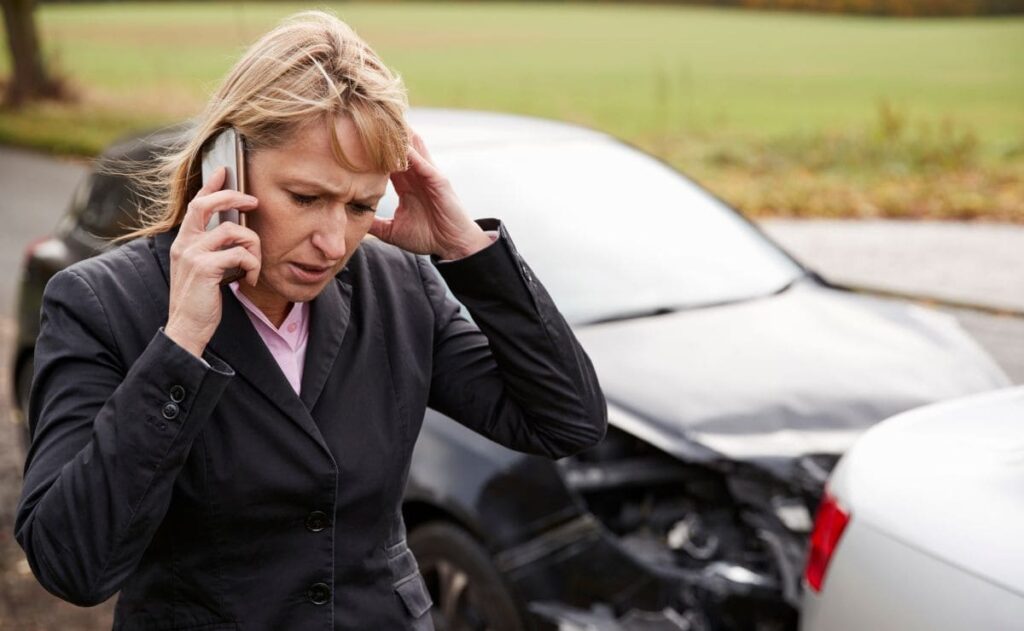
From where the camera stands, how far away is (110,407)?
5.46 feet

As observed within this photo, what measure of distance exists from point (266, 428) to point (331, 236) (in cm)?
30

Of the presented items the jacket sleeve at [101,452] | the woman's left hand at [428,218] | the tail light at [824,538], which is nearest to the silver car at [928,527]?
the tail light at [824,538]

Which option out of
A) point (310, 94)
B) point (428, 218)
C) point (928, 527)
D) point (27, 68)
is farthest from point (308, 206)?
point (27, 68)

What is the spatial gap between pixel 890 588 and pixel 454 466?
1.42m

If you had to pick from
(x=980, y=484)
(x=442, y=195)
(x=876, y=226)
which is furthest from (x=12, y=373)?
(x=876, y=226)

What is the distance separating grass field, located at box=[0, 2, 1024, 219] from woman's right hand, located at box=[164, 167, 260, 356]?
351 mm

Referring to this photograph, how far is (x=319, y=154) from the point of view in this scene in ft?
5.85

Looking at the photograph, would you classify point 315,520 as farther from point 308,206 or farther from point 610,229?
point 610,229

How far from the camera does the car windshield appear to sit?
429 cm

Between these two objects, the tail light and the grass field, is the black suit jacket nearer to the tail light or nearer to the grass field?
the grass field

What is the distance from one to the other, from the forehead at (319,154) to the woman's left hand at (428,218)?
0.25m

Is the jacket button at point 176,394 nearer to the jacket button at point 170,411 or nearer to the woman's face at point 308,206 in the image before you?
the jacket button at point 170,411

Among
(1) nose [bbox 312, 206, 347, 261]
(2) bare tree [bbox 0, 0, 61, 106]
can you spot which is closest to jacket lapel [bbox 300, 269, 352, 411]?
(1) nose [bbox 312, 206, 347, 261]

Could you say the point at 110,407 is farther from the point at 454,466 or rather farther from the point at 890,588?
the point at 454,466
